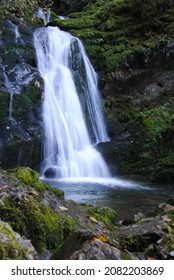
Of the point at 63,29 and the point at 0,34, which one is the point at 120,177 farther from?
the point at 63,29

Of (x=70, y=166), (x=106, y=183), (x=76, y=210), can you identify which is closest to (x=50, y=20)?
(x=70, y=166)

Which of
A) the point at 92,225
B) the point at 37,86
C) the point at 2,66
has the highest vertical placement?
the point at 2,66

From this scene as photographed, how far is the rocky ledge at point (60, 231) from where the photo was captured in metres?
2.96

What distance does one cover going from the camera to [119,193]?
9.45m

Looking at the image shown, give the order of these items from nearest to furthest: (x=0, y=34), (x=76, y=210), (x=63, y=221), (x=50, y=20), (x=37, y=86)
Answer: (x=63, y=221) → (x=76, y=210) → (x=37, y=86) → (x=0, y=34) → (x=50, y=20)

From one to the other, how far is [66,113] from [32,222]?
10.4m

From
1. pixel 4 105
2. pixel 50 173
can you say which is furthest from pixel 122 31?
pixel 50 173

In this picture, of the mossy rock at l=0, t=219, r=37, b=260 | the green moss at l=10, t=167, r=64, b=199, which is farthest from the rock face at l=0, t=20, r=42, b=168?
the mossy rock at l=0, t=219, r=37, b=260

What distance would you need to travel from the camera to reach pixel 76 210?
18.0ft

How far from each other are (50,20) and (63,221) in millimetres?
17697

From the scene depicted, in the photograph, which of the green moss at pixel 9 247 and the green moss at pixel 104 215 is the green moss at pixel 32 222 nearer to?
the green moss at pixel 9 247

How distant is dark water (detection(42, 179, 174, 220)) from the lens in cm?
768

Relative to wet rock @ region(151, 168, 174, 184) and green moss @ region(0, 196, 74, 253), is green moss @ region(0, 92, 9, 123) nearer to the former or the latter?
wet rock @ region(151, 168, 174, 184)

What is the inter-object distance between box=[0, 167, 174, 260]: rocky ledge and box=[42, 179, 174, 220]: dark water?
1.67 meters
